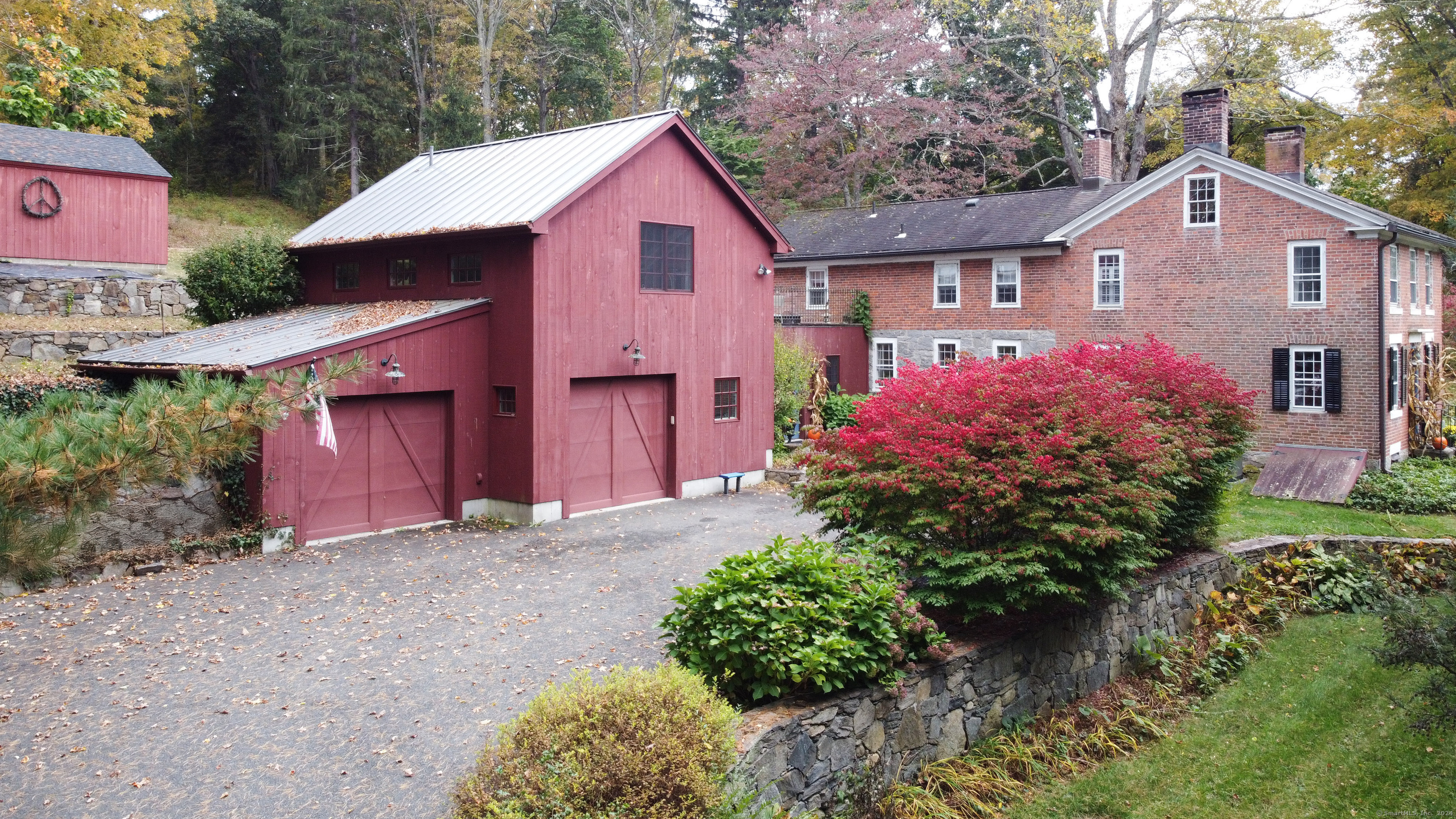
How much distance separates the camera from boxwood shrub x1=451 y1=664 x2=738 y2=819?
17.5 ft

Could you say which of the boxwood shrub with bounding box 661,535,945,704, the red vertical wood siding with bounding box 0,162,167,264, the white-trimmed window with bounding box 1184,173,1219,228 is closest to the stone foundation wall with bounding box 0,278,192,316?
the red vertical wood siding with bounding box 0,162,167,264

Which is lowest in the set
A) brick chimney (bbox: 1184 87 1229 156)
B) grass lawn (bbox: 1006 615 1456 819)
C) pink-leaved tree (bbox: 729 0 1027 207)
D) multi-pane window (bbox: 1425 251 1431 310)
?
grass lawn (bbox: 1006 615 1456 819)

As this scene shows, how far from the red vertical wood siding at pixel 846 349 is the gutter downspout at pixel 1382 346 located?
12128mm

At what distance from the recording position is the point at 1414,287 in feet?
76.5

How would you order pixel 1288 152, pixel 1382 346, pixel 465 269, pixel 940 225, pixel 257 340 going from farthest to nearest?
pixel 940 225 → pixel 1288 152 → pixel 1382 346 → pixel 465 269 → pixel 257 340

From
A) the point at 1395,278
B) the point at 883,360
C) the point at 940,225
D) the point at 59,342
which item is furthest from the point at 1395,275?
the point at 59,342

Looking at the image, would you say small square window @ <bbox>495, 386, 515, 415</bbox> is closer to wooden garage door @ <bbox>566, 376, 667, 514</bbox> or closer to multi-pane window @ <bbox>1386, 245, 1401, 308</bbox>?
wooden garage door @ <bbox>566, 376, 667, 514</bbox>

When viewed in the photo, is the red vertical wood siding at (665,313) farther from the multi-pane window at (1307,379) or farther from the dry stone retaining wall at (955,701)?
the multi-pane window at (1307,379)

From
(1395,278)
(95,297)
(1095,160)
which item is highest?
(1095,160)

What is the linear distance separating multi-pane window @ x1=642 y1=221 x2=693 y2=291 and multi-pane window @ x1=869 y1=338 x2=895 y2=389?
1150 cm

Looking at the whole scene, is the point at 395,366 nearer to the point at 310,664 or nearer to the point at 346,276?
Answer: the point at 346,276

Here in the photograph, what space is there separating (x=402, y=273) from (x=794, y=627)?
13441 millimetres

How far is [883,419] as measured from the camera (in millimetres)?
9836

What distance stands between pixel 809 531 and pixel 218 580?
8.13 meters
